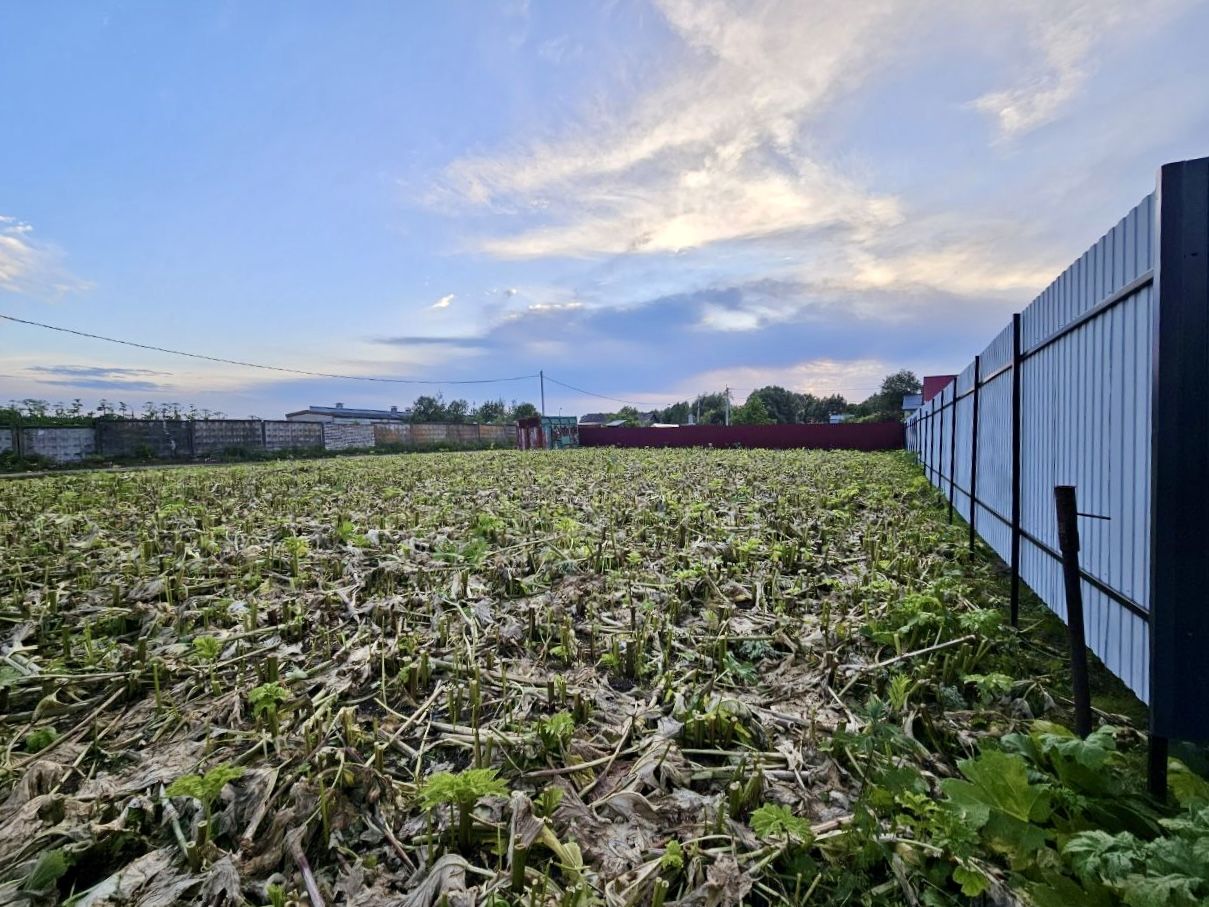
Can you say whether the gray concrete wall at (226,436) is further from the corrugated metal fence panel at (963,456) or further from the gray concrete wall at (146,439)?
the corrugated metal fence panel at (963,456)

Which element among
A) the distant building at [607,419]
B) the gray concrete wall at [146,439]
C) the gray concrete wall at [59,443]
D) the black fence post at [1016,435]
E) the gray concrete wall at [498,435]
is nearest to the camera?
the black fence post at [1016,435]

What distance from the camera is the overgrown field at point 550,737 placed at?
1.58 m

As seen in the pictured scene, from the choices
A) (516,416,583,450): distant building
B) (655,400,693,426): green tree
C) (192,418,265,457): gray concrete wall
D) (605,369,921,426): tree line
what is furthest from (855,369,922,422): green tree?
(192,418,265,457): gray concrete wall

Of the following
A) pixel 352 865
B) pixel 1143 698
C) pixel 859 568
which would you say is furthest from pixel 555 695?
pixel 859 568

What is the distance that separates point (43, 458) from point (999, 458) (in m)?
25.0

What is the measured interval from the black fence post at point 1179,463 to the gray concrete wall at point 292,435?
92.2ft

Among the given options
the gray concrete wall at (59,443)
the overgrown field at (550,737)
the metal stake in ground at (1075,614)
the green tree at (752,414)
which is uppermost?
the green tree at (752,414)

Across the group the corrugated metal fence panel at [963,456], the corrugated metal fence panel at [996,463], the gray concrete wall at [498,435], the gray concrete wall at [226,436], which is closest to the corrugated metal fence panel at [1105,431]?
the corrugated metal fence panel at [996,463]

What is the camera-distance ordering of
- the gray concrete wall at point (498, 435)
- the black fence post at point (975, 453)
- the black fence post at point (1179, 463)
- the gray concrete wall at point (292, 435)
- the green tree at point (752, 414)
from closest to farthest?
the black fence post at point (1179, 463) < the black fence post at point (975, 453) < the gray concrete wall at point (292, 435) < the gray concrete wall at point (498, 435) < the green tree at point (752, 414)

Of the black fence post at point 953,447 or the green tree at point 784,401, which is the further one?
the green tree at point 784,401

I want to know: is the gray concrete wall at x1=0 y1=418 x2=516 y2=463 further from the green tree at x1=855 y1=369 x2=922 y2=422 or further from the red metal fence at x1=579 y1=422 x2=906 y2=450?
the green tree at x1=855 y1=369 x2=922 y2=422

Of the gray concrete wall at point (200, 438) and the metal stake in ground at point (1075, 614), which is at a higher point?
the gray concrete wall at point (200, 438)

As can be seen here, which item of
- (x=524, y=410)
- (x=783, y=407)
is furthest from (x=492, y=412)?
(x=783, y=407)

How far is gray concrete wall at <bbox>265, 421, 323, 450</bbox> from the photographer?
1009 inches
